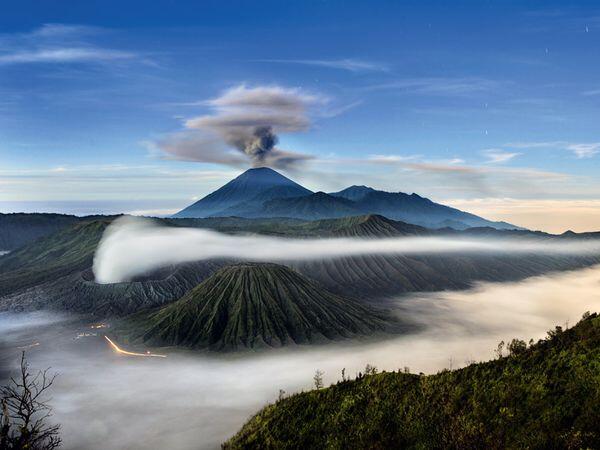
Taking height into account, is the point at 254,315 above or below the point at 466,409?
below

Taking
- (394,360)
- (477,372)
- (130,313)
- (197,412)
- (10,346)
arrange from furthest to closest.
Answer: (130,313) → (10,346) → (394,360) → (197,412) → (477,372)

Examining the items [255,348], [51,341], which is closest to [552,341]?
[255,348]

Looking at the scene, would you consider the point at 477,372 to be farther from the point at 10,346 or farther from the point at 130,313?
the point at 130,313

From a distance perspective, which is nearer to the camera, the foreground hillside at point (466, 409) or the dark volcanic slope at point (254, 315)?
the foreground hillside at point (466, 409)

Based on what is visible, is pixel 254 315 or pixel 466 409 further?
pixel 254 315
